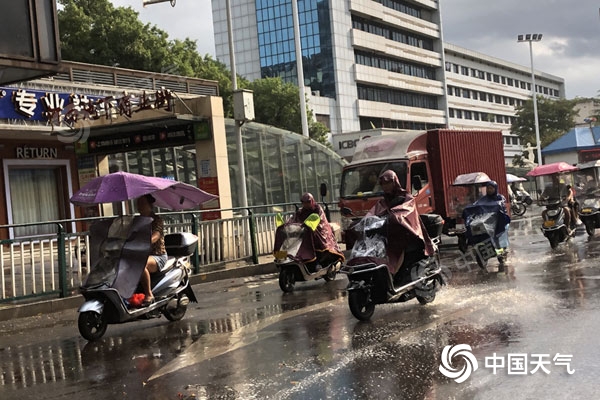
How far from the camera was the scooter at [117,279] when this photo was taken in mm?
7316

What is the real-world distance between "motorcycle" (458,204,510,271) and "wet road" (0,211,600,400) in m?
1.50

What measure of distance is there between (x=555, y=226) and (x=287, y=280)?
6473mm

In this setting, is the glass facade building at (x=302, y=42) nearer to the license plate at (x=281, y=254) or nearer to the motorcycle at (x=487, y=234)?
the motorcycle at (x=487, y=234)

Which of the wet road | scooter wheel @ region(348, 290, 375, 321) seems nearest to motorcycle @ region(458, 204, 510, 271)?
the wet road

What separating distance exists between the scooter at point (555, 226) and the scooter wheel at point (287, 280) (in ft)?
20.4

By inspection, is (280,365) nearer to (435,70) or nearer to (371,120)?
(371,120)

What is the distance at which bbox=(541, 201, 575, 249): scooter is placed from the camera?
535 inches

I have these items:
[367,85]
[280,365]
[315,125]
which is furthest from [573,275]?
[367,85]

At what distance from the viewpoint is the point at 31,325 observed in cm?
897

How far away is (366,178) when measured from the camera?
1518cm

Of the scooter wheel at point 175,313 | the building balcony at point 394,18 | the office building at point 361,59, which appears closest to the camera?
the scooter wheel at point 175,313

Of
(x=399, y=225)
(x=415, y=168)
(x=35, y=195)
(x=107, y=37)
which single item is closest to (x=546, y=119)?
(x=107, y=37)

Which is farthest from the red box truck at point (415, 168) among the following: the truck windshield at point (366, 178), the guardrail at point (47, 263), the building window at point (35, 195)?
the building window at point (35, 195)

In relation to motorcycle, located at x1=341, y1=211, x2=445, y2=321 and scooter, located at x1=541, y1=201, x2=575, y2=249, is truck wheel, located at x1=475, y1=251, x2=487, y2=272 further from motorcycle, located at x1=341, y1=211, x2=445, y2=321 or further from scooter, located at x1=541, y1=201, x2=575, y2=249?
motorcycle, located at x1=341, y1=211, x2=445, y2=321
